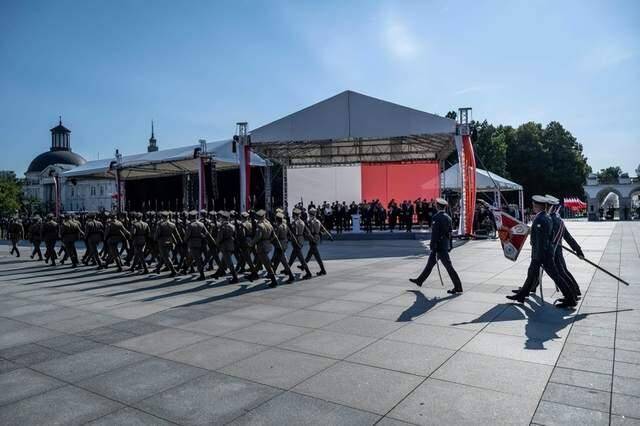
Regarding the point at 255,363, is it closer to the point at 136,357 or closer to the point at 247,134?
the point at 136,357

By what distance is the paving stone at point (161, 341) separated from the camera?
5.35 meters

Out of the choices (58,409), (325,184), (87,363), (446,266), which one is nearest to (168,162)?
(325,184)

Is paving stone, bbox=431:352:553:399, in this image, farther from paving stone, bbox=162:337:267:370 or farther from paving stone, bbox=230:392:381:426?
paving stone, bbox=162:337:267:370

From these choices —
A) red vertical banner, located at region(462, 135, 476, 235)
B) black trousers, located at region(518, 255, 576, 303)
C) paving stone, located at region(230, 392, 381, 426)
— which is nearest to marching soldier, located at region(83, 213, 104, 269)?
paving stone, located at region(230, 392, 381, 426)

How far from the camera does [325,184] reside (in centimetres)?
2911

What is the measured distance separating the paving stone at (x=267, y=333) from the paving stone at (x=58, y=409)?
198cm

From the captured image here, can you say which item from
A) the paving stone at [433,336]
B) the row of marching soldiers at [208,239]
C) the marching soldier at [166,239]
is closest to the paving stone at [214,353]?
the paving stone at [433,336]

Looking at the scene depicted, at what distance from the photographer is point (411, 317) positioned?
21.4ft

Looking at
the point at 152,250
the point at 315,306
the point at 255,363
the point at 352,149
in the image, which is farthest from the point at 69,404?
the point at 352,149

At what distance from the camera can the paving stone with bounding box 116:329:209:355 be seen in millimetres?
5348

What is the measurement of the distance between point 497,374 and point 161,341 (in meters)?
3.90

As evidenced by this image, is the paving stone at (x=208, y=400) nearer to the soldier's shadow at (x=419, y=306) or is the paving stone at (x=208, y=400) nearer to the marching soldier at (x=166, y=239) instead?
the soldier's shadow at (x=419, y=306)

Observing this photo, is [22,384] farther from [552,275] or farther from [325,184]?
[325,184]

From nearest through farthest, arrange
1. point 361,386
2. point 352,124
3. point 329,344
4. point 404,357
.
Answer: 1. point 361,386
2. point 404,357
3. point 329,344
4. point 352,124
